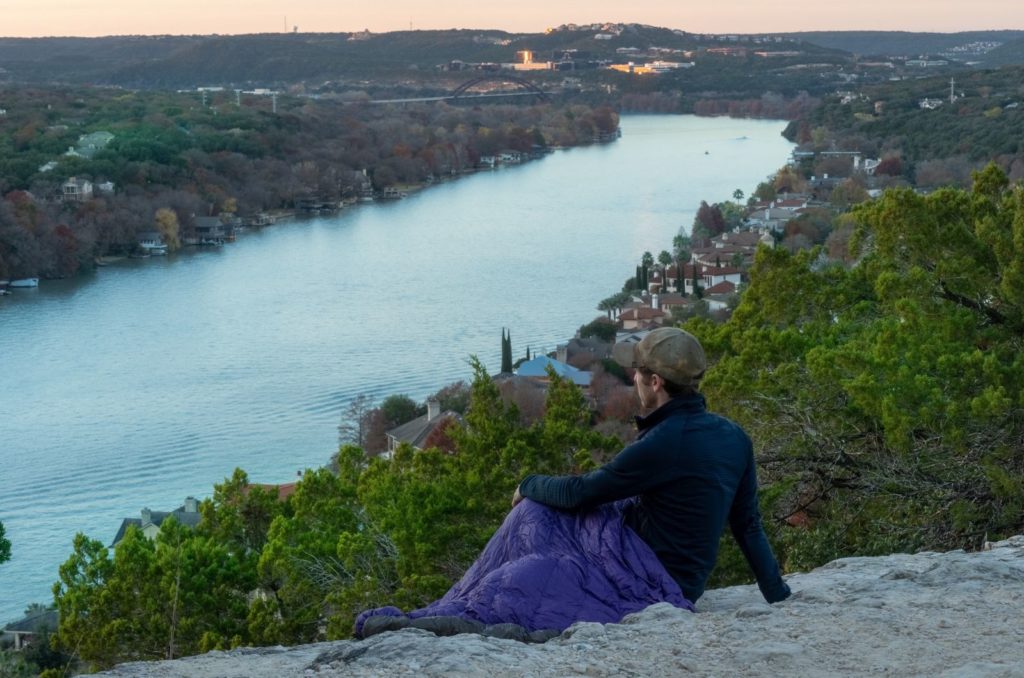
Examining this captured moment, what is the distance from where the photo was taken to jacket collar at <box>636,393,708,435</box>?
2473 mm

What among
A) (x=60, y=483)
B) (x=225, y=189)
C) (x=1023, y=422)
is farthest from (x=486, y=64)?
(x=1023, y=422)

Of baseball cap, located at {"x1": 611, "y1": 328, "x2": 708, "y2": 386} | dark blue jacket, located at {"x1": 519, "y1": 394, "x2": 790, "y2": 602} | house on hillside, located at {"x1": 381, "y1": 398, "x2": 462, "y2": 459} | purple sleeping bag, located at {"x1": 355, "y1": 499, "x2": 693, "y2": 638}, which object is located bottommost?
house on hillside, located at {"x1": 381, "y1": 398, "x2": 462, "y2": 459}

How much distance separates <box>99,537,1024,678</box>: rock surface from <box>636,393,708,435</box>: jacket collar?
0.31 m

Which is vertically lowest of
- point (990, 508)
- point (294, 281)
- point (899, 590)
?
point (294, 281)

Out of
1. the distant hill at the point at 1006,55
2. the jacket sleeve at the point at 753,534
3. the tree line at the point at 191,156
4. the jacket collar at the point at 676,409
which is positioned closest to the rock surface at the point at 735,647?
the jacket sleeve at the point at 753,534

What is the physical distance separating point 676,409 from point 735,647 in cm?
40

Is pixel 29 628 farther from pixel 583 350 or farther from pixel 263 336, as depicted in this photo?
pixel 263 336

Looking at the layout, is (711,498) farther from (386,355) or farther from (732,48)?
(732,48)

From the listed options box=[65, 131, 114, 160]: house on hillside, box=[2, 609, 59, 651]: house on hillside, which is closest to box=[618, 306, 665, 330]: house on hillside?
box=[2, 609, 59, 651]: house on hillside

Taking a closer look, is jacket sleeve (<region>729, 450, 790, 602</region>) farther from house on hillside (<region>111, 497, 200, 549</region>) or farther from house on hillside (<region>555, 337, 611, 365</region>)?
house on hillside (<region>555, 337, 611, 365</region>)

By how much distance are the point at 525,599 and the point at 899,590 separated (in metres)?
0.73

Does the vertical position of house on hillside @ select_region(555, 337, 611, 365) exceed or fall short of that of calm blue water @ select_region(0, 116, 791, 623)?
it exceeds it

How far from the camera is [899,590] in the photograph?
106 inches

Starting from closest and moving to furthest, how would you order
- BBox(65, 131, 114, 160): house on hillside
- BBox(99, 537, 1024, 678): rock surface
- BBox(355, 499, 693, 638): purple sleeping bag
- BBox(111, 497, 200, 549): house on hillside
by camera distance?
BBox(99, 537, 1024, 678): rock surface
BBox(355, 499, 693, 638): purple sleeping bag
BBox(111, 497, 200, 549): house on hillside
BBox(65, 131, 114, 160): house on hillside
